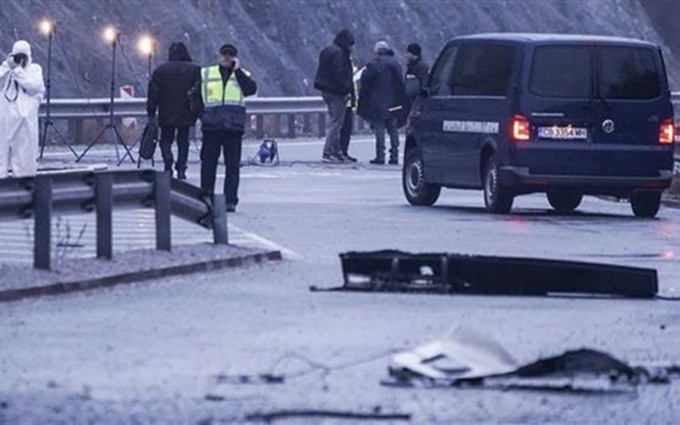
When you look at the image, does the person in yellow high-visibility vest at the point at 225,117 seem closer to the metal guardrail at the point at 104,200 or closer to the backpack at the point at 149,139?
the metal guardrail at the point at 104,200

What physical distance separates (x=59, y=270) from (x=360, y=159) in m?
25.7

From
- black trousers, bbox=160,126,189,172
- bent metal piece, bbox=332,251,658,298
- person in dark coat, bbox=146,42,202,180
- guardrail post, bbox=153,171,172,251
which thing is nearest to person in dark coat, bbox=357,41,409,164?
black trousers, bbox=160,126,189,172

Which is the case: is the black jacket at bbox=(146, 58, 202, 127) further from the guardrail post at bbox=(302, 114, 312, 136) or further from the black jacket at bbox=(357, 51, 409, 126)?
the guardrail post at bbox=(302, 114, 312, 136)

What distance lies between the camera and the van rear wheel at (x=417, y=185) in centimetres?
2819

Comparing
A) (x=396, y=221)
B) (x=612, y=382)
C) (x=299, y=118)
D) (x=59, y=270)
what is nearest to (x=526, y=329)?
(x=612, y=382)

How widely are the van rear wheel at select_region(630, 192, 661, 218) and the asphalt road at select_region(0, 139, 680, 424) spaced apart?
343 centimetres

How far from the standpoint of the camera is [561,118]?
25750 mm

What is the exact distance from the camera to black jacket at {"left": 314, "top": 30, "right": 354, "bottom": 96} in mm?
39312

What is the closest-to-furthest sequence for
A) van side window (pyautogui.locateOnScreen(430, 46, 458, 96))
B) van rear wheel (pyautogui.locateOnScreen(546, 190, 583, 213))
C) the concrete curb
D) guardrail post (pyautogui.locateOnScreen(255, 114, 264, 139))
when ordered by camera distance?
the concrete curb < van side window (pyautogui.locateOnScreen(430, 46, 458, 96)) < van rear wheel (pyautogui.locateOnScreen(546, 190, 583, 213)) < guardrail post (pyautogui.locateOnScreen(255, 114, 264, 139))

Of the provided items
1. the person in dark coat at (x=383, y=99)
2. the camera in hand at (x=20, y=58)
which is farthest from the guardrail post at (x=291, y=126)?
the camera in hand at (x=20, y=58)

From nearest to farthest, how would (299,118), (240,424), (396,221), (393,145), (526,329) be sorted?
(240,424) → (526,329) → (396,221) → (393,145) → (299,118)

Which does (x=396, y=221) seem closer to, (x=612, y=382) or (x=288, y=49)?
(x=612, y=382)

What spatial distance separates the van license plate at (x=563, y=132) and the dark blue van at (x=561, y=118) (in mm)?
10

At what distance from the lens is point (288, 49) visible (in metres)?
60.4
